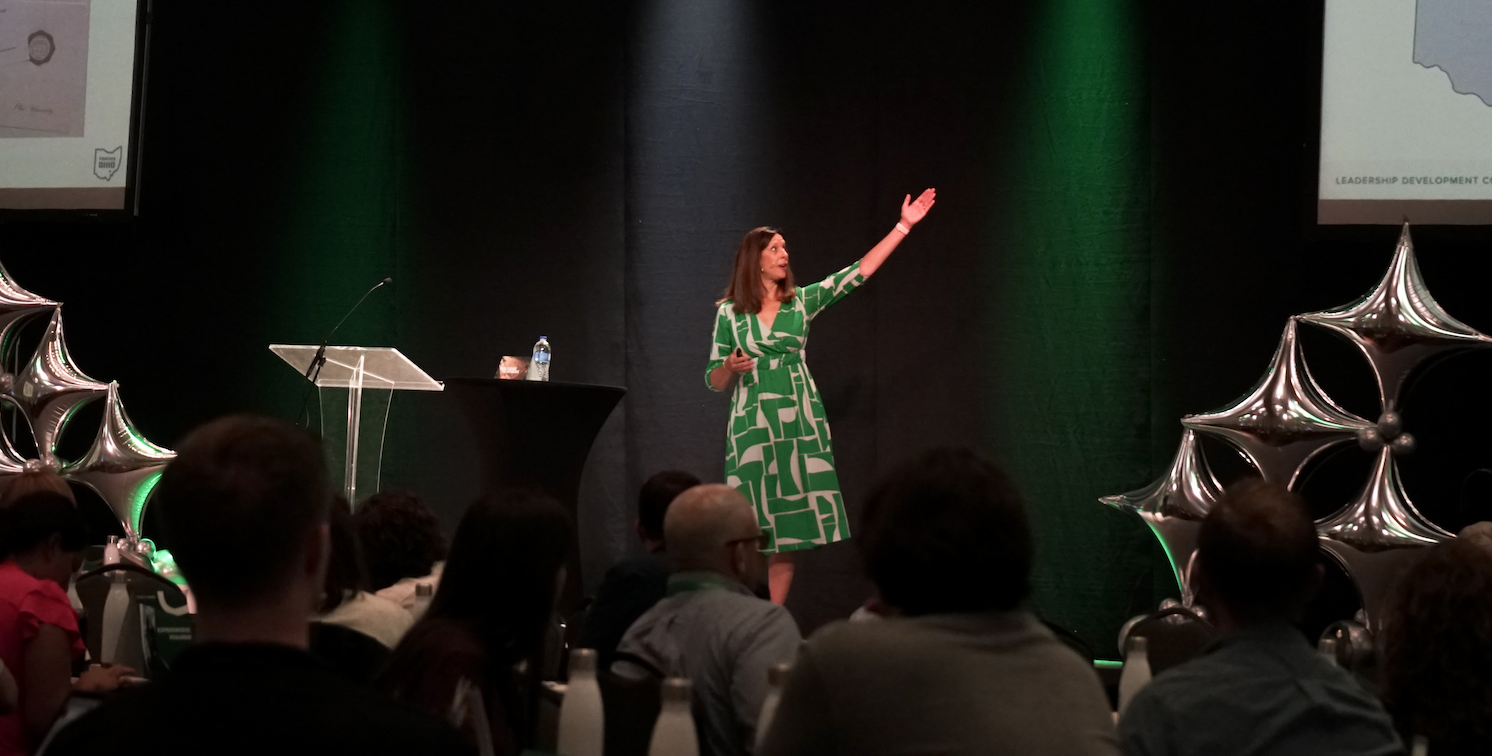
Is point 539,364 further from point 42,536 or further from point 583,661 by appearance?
point 583,661

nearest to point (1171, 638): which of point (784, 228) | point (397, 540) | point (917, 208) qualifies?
point (397, 540)

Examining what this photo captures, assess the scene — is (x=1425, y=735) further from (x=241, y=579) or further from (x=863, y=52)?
(x=863, y=52)

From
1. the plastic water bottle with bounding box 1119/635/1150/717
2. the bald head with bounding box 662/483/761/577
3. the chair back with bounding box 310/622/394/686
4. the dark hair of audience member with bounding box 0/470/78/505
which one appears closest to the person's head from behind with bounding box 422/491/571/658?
the chair back with bounding box 310/622/394/686

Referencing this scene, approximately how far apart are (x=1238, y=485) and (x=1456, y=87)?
3.53 meters

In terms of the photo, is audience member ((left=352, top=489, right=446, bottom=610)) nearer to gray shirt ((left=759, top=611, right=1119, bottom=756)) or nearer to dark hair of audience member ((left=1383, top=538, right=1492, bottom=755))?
gray shirt ((left=759, top=611, right=1119, bottom=756))

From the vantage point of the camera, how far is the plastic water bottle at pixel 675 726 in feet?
6.15

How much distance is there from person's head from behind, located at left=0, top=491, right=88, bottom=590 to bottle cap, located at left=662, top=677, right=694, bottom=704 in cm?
147

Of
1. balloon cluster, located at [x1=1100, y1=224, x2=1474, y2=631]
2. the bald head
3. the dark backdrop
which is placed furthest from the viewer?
the dark backdrop

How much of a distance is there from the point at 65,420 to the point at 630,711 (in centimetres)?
431

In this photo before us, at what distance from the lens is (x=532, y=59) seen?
19.2 feet

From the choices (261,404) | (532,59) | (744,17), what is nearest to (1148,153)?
(744,17)

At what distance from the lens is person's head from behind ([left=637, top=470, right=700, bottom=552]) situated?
332cm

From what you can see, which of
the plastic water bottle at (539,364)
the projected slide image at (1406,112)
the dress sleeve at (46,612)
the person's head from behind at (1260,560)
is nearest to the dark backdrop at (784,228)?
the projected slide image at (1406,112)

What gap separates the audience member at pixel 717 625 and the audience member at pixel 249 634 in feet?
3.16
